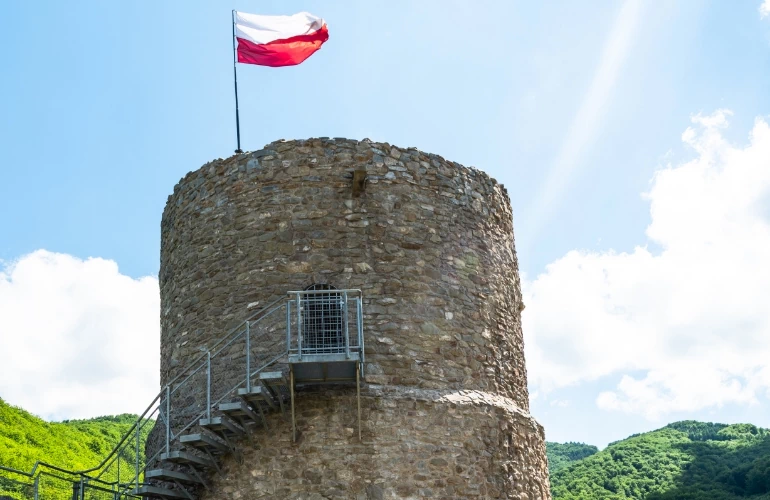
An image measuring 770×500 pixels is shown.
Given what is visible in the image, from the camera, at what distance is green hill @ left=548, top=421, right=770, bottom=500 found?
3275 centimetres

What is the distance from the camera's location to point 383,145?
15.2 metres

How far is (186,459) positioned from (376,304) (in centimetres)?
353

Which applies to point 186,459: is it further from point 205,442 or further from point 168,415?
point 168,415

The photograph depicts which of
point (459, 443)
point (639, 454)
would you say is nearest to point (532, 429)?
point (459, 443)

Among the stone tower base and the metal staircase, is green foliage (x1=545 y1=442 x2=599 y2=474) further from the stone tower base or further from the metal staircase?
Answer: the metal staircase

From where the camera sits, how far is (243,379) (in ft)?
45.8

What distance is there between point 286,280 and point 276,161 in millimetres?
2036

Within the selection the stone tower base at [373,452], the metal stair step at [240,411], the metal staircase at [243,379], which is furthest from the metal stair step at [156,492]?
the metal stair step at [240,411]

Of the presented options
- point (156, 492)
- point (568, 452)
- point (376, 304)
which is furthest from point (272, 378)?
point (568, 452)

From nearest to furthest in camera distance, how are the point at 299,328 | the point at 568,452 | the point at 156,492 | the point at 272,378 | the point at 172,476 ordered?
the point at 299,328 < the point at 272,378 < the point at 172,476 < the point at 156,492 < the point at 568,452

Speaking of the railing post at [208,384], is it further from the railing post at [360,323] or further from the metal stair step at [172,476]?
the railing post at [360,323]

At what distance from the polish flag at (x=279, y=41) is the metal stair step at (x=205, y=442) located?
22.8 feet

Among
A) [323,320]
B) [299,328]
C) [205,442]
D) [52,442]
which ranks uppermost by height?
[52,442]

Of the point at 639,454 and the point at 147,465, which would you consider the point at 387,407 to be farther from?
the point at 639,454
